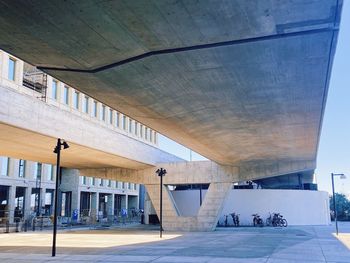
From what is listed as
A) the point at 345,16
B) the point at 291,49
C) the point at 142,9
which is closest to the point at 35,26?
the point at 142,9

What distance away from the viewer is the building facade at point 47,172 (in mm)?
36231

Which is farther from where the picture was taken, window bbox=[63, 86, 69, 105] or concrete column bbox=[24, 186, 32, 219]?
concrete column bbox=[24, 186, 32, 219]

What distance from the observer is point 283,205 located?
118 feet

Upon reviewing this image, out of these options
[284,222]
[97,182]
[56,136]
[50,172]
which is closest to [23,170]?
[50,172]

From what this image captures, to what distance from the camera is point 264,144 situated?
72.0 feet

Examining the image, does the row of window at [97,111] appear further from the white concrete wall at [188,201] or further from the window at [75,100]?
the white concrete wall at [188,201]

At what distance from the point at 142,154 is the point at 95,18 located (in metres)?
22.2

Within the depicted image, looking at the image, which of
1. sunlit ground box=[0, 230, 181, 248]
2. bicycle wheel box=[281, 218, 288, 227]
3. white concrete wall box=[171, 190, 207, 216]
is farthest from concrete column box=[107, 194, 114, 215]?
sunlit ground box=[0, 230, 181, 248]

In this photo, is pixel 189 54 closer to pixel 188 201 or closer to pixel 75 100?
pixel 188 201

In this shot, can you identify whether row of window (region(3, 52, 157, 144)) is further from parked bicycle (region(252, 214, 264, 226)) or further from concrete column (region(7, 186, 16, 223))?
parked bicycle (region(252, 214, 264, 226))

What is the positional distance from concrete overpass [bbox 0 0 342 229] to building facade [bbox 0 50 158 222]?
53.5ft

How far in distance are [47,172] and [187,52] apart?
138ft

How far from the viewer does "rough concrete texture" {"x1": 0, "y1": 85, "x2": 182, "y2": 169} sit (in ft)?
54.7

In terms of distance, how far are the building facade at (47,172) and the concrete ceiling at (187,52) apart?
1672 cm
